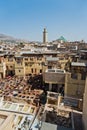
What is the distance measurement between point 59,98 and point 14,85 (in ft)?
33.0

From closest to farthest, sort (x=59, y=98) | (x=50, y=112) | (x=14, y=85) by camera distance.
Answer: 1. (x=50, y=112)
2. (x=59, y=98)
3. (x=14, y=85)

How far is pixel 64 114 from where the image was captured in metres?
15.8

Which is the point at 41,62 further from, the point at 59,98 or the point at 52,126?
the point at 52,126

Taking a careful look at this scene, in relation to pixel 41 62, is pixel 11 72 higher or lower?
lower

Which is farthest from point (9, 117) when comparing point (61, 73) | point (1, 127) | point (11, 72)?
point (11, 72)

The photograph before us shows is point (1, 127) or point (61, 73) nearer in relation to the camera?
point (1, 127)

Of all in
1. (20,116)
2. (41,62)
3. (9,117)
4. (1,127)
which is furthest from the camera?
(41,62)

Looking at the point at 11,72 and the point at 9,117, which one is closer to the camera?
the point at 9,117

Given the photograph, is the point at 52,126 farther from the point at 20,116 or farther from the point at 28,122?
the point at 20,116

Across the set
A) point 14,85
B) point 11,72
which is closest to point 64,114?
point 14,85

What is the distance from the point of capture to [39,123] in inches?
505

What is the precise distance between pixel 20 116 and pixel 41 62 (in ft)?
53.5

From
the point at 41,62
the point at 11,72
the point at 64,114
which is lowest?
the point at 64,114

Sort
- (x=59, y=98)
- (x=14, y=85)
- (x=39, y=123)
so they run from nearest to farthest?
(x=39, y=123), (x=59, y=98), (x=14, y=85)
